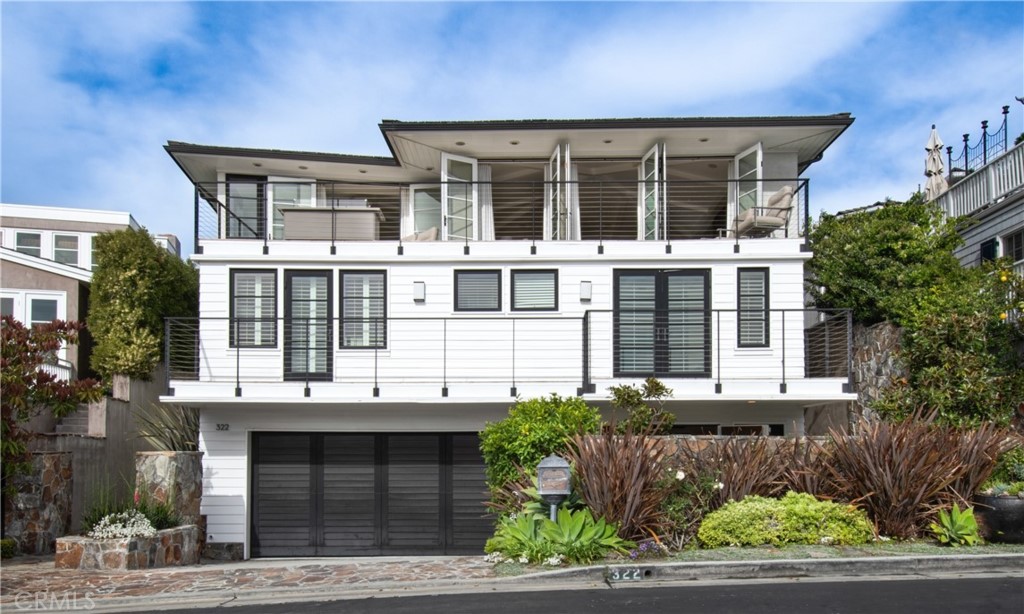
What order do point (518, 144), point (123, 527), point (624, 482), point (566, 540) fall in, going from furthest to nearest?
point (518, 144) → point (123, 527) → point (624, 482) → point (566, 540)

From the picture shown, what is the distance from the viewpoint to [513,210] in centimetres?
2023

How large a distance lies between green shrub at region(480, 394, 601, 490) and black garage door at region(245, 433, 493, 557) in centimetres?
331

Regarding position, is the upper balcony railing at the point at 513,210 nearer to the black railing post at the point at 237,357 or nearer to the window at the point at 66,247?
the black railing post at the point at 237,357

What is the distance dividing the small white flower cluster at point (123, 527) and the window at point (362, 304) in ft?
16.7

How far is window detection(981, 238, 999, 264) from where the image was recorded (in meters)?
19.1

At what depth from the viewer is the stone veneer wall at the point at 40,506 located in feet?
48.2

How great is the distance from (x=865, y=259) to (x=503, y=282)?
279 inches

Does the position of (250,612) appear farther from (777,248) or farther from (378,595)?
(777,248)

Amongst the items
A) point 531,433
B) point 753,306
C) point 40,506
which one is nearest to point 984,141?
point 753,306

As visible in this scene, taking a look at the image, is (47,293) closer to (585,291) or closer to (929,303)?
(585,291)

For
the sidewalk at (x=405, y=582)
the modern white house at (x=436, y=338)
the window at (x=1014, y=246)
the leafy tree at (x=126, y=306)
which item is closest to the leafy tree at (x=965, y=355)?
the modern white house at (x=436, y=338)

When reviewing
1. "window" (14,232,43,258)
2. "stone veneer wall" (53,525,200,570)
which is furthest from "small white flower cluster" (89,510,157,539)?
"window" (14,232,43,258)

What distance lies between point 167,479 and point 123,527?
176 centimetres

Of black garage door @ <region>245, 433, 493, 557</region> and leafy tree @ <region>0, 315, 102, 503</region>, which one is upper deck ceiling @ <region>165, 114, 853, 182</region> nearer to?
leafy tree @ <region>0, 315, 102, 503</region>
